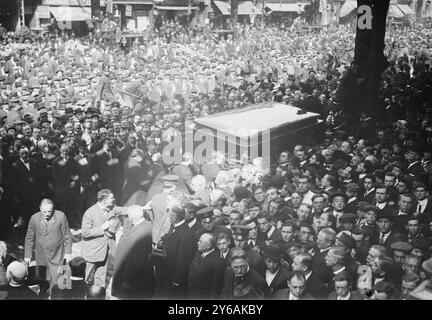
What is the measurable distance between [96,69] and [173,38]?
173 cm

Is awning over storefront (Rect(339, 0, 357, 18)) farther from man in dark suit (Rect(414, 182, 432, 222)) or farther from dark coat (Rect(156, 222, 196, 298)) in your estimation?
dark coat (Rect(156, 222, 196, 298))

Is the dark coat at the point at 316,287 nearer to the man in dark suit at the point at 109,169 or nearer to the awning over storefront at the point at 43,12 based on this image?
the man in dark suit at the point at 109,169

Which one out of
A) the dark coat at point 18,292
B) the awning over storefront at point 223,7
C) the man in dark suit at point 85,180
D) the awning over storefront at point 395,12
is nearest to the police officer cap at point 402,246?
the dark coat at point 18,292

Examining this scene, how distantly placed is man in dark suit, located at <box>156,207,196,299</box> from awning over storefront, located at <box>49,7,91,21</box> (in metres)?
4.06

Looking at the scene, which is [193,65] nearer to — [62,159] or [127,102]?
[127,102]

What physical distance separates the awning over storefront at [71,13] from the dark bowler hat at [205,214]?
4.14 m

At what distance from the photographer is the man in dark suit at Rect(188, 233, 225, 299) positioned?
3939 mm

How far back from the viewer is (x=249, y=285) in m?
3.98

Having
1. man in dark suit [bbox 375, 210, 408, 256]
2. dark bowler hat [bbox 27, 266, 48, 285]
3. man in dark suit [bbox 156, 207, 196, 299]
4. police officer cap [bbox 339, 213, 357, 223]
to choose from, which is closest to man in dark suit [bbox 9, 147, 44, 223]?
dark bowler hat [bbox 27, 266, 48, 285]

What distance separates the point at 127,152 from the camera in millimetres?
5699

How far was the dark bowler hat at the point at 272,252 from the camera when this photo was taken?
3922mm

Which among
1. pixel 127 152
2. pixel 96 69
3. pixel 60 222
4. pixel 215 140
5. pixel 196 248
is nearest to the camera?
pixel 196 248

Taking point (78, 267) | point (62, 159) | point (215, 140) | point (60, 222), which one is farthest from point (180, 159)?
point (78, 267)
